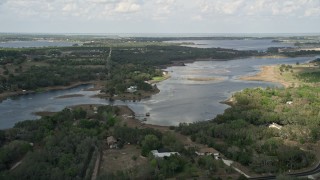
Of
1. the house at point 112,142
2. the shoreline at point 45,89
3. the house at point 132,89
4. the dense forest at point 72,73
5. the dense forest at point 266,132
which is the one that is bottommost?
the shoreline at point 45,89

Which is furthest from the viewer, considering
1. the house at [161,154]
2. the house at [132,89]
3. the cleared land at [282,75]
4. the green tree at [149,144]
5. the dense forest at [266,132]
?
the cleared land at [282,75]

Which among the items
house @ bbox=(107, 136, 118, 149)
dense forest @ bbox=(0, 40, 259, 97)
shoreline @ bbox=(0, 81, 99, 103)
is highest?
house @ bbox=(107, 136, 118, 149)

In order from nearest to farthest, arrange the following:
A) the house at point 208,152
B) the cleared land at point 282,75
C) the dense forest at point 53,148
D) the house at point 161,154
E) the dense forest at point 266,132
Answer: the dense forest at point 53,148, the dense forest at point 266,132, the house at point 161,154, the house at point 208,152, the cleared land at point 282,75

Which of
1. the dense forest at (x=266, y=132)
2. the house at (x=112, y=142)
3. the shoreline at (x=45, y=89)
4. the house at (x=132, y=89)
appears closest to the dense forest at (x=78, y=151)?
the house at (x=112, y=142)

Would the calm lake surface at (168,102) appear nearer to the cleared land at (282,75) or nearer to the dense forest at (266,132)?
the cleared land at (282,75)

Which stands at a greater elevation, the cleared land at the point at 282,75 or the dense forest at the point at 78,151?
the dense forest at the point at 78,151

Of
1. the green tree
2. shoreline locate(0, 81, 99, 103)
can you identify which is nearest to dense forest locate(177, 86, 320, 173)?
the green tree

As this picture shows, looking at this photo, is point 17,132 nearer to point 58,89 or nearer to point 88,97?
point 88,97

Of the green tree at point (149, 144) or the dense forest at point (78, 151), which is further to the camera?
the green tree at point (149, 144)

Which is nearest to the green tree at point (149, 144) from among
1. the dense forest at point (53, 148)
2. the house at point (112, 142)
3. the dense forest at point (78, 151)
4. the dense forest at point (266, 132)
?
the dense forest at point (78, 151)

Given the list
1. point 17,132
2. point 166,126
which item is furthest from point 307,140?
point 17,132

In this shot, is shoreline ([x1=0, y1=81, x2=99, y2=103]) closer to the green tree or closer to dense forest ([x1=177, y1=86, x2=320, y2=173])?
dense forest ([x1=177, y1=86, x2=320, y2=173])
